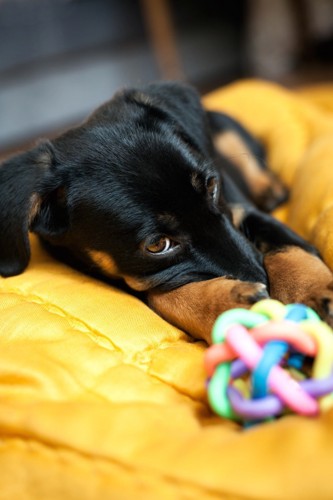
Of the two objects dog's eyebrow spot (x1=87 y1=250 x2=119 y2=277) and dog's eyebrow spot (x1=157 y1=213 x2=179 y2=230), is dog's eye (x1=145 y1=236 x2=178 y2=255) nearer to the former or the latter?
dog's eyebrow spot (x1=157 y1=213 x2=179 y2=230)

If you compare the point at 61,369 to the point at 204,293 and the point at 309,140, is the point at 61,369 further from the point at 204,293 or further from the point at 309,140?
the point at 309,140

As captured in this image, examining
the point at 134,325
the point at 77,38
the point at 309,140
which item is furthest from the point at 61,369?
the point at 77,38

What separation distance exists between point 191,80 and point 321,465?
797 centimetres

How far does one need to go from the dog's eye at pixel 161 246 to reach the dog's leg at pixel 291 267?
32 centimetres

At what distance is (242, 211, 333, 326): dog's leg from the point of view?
154 centimetres

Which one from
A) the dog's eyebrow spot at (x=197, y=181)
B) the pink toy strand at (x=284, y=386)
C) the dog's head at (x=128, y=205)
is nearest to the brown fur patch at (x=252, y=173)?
the dog's head at (x=128, y=205)

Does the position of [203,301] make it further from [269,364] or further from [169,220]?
[269,364]

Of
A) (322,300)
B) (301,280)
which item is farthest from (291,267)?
(322,300)

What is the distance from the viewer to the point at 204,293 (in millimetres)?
1631

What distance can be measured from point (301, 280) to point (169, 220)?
43 centimetres

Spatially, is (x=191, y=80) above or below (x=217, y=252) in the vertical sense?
below

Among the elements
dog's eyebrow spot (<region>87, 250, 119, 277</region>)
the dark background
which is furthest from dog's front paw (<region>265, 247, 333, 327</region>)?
the dark background

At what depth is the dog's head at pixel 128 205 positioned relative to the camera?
1700mm

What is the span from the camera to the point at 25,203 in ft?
5.93
